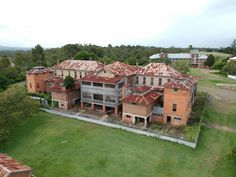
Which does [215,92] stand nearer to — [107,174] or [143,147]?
[143,147]

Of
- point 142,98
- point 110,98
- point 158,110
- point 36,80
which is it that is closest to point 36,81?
point 36,80

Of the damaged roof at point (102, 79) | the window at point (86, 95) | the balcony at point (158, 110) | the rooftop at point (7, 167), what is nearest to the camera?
the rooftop at point (7, 167)

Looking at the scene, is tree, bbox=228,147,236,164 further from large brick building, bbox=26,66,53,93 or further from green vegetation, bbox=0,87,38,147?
large brick building, bbox=26,66,53,93

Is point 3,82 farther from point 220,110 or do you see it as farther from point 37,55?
point 220,110

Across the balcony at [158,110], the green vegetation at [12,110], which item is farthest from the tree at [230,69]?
the green vegetation at [12,110]

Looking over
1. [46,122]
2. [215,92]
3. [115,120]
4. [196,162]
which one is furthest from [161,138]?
[215,92]

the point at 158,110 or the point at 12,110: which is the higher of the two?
the point at 12,110

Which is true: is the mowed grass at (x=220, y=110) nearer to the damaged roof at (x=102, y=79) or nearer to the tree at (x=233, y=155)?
the tree at (x=233, y=155)
